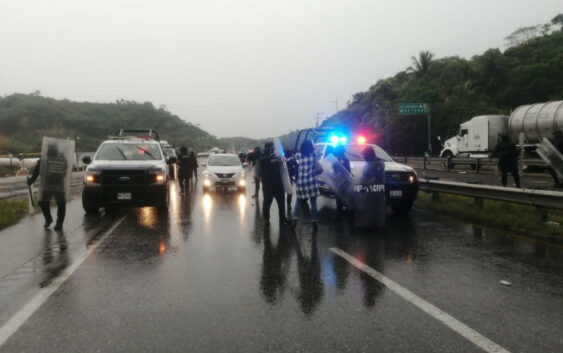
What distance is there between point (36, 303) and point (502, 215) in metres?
9.08

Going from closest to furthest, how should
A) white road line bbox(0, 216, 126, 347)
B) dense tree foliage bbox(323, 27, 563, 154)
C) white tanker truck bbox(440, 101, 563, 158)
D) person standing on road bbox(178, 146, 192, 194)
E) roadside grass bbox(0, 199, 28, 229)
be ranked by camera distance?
white road line bbox(0, 216, 126, 347) → roadside grass bbox(0, 199, 28, 229) → person standing on road bbox(178, 146, 192, 194) → white tanker truck bbox(440, 101, 563, 158) → dense tree foliage bbox(323, 27, 563, 154)

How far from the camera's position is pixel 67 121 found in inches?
3971

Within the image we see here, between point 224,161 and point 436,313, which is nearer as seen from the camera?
point 436,313

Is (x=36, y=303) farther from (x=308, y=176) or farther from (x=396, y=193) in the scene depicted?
(x=396, y=193)

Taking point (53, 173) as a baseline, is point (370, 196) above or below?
below

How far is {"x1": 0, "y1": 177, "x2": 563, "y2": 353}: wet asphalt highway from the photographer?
3.86 m

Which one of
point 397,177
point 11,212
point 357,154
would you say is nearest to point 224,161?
point 357,154

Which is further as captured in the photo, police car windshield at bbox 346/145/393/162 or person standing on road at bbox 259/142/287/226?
police car windshield at bbox 346/145/393/162

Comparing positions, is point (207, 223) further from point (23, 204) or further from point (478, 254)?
point (23, 204)

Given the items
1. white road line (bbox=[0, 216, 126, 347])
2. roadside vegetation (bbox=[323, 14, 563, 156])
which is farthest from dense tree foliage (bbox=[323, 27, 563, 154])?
white road line (bbox=[0, 216, 126, 347])

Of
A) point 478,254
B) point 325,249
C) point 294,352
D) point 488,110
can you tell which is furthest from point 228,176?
point 488,110

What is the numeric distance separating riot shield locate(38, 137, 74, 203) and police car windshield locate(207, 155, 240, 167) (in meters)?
9.44

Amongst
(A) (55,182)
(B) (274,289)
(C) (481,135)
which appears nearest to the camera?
(B) (274,289)

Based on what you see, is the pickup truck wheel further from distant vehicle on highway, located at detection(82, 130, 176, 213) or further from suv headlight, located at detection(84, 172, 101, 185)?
suv headlight, located at detection(84, 172, 101, 185)
